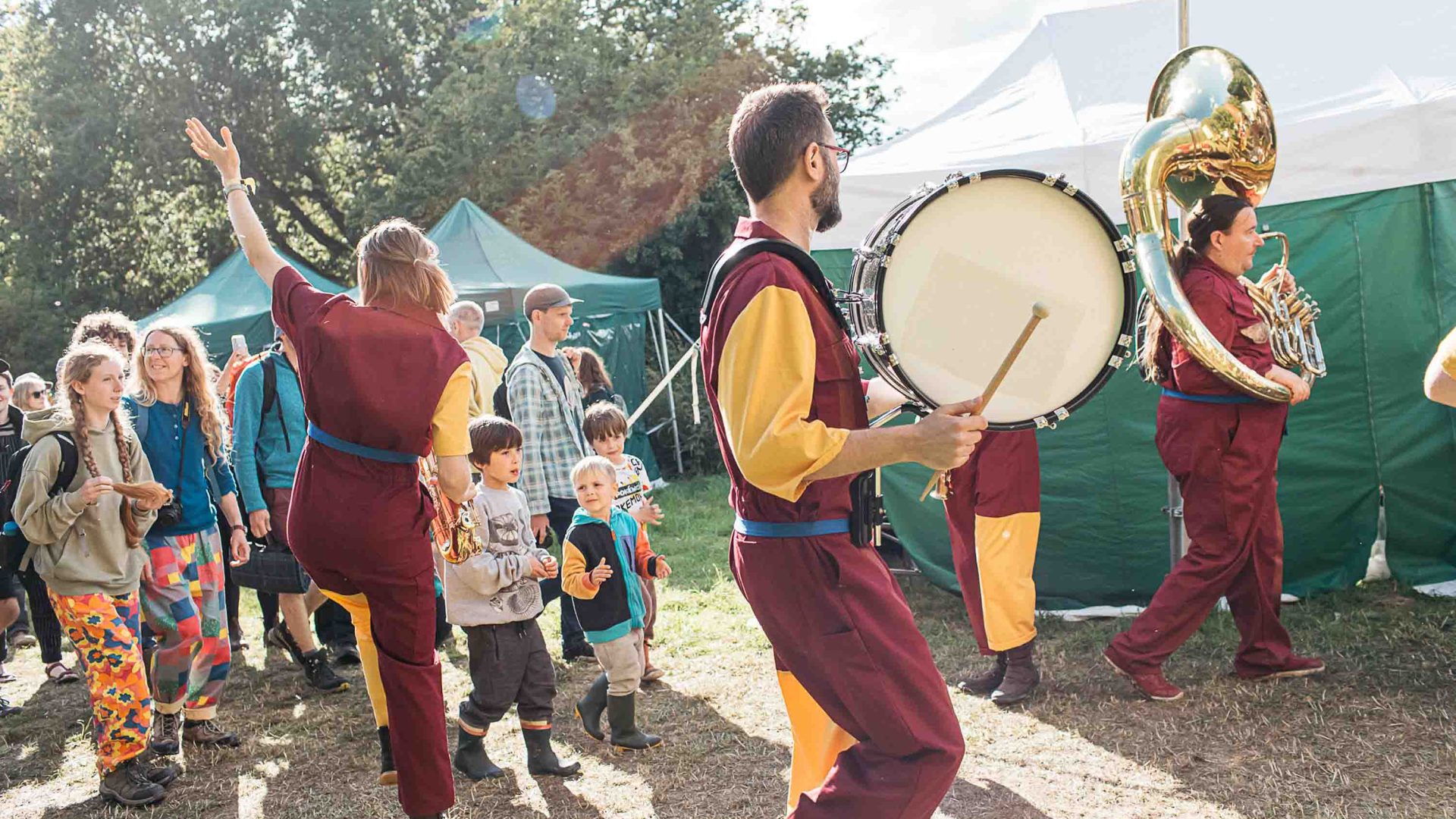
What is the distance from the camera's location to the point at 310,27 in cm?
2344

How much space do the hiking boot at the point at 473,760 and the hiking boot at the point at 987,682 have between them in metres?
2.03

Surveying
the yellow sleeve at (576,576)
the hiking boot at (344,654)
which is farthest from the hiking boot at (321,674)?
the yellow sleeve at (576,576)

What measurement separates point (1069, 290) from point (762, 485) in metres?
0.92

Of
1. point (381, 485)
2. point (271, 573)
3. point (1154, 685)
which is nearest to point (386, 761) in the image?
point (381, 485)

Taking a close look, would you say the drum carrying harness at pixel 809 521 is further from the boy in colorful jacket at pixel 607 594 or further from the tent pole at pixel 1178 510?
the tent pole at pixel 1178 510

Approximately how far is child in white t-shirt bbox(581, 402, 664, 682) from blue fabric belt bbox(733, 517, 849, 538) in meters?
2.11

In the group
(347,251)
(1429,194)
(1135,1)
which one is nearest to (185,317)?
(1135,1)

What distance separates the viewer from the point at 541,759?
446 cm

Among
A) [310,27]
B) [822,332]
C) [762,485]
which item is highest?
[310,27]

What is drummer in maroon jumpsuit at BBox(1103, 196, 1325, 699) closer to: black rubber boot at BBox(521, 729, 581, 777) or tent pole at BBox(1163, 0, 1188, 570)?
tent pole at BBox(1163, 0, 1188, 570)

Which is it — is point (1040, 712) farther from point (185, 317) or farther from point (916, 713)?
point (185, 317)

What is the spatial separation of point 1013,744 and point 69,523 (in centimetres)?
358

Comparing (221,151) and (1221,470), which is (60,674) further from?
(1221,470)

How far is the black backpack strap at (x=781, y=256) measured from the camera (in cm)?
246
